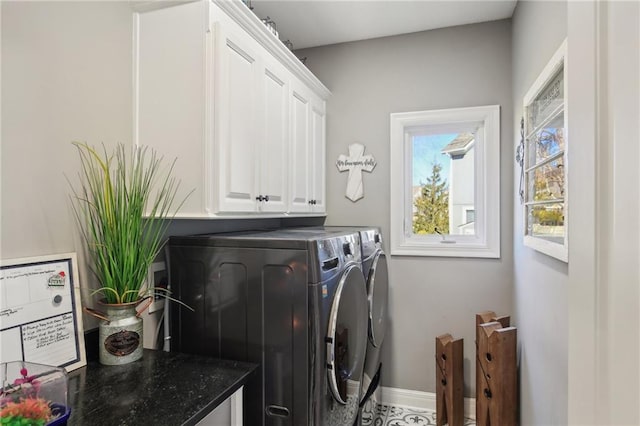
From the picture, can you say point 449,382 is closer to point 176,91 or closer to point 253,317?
point 253,317

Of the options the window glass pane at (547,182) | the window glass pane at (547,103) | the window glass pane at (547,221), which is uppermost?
the window glass pane at (547,103)

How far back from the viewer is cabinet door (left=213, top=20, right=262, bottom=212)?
55.7 inches

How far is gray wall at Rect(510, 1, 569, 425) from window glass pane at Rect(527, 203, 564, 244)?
0.10m

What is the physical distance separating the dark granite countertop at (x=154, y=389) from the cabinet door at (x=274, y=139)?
77 centimetres

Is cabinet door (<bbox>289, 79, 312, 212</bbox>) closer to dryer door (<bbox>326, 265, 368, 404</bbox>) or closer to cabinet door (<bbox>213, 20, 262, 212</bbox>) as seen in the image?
cabinet door (<bbox>213, 20, 262, 212</bbox>)

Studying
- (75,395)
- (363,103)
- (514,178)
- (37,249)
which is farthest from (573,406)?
(363,103)

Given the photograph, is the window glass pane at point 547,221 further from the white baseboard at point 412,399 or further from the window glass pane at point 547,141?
the white baseboard at point 412,399

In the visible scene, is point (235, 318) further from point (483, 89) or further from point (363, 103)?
point (483, 89)

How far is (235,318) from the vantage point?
1359mm

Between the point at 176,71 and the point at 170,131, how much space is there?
9.4 inches

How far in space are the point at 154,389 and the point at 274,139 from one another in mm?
1262

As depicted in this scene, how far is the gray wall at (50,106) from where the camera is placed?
106 cm

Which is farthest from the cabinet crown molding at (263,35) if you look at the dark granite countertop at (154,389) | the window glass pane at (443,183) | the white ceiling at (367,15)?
the dark granite countertop at (154,389)

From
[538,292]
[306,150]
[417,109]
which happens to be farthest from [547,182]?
[306,150]
